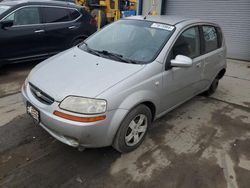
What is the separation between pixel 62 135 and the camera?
95.0 inches

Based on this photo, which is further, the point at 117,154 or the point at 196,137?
the point at 196,137

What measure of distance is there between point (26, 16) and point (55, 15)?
2.47 feet

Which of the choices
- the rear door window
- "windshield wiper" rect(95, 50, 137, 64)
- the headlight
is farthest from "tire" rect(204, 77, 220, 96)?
the rear door window

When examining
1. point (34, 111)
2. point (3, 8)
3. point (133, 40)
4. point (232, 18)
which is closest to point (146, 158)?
point (34, 111)

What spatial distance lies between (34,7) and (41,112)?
404 centimetres

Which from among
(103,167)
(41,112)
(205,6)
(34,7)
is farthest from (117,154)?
(205,6)

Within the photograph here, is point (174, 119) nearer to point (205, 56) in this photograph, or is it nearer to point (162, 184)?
point (205, 56)

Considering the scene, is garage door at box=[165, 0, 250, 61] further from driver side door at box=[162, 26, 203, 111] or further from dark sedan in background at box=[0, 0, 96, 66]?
driver side door at box=[162, 26, 203, 111]

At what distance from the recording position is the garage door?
7.59 meters

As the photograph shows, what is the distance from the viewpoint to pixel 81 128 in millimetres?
2258

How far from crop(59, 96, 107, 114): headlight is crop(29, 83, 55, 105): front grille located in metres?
0.20

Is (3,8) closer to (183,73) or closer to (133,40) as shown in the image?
(133,40)

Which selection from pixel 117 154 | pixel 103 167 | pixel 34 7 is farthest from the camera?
pixel 34 7

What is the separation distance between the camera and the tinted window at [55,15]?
19.1ft
